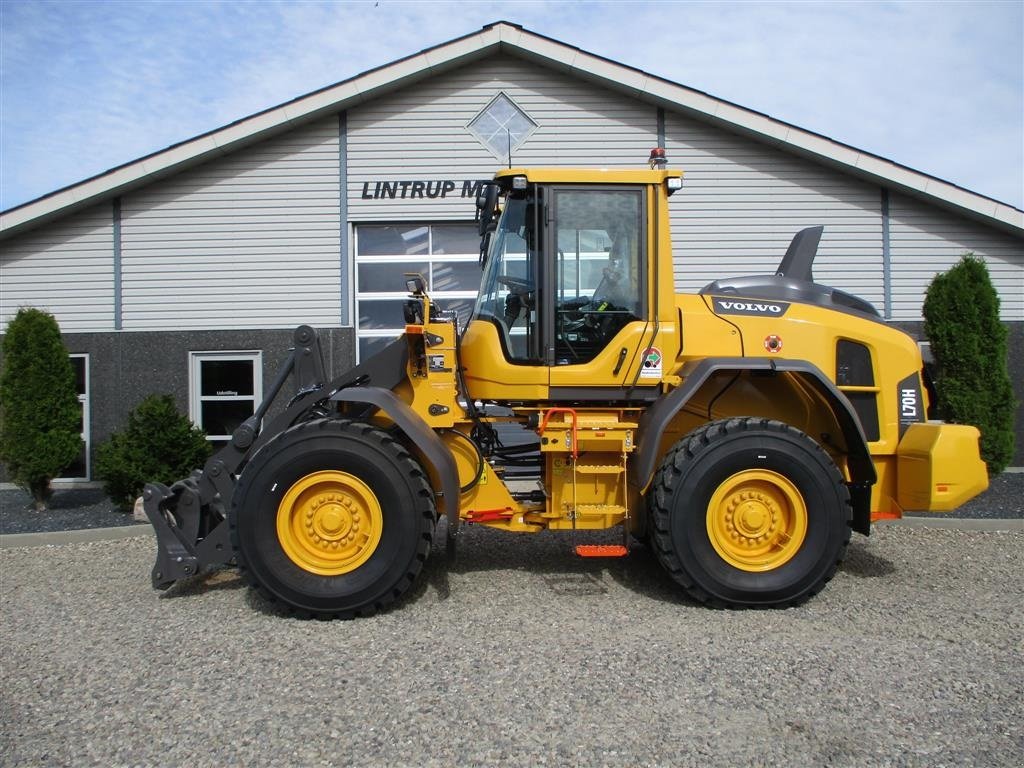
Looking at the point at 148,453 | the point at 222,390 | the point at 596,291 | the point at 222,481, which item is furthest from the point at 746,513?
the point at 222,390

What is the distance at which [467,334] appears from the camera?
5645 millimetres

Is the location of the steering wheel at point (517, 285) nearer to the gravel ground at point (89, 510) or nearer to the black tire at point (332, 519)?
the black tire at point (332, 519)

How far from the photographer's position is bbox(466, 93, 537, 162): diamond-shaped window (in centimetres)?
1078

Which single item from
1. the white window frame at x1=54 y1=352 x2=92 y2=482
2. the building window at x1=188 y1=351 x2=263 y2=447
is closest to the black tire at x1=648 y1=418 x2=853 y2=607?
the building window at x1=188 y1=351 x2=263 y2=447

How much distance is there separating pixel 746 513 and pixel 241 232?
27.2 feet

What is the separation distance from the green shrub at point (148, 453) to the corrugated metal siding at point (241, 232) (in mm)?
2488

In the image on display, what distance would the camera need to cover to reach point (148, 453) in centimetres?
838

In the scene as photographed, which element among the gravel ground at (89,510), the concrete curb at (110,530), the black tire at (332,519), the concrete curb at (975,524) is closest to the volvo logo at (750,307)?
the black tire at (332,519)

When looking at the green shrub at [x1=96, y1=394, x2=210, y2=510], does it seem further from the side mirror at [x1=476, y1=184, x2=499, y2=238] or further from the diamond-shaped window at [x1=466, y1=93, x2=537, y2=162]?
the diamond-shaped window at [x1=466, y1=93, x2=537, y2=162]

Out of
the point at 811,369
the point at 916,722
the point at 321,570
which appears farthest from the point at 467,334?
the point at 916,722

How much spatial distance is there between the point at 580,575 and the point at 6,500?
768 cm

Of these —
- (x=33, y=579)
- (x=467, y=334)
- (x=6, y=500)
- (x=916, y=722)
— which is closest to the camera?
(x=916, y=722)

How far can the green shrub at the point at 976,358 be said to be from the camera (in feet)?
30.0

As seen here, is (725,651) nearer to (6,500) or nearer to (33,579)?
(33,579)
